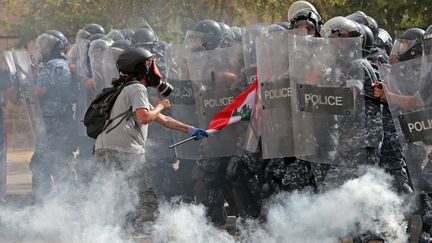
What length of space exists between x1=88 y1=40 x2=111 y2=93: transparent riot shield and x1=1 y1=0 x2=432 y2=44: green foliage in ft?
16.6

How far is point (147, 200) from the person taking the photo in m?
7.13

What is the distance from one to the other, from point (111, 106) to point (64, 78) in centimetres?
367

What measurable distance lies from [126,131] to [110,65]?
103 inches

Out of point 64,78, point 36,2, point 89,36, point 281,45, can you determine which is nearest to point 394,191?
point 281,45

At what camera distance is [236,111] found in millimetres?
7992

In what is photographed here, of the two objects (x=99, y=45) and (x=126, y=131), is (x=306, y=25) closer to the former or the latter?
(x=126, y=131)

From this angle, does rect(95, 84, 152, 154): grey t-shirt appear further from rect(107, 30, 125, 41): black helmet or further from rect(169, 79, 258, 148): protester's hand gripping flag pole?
rect(107, 30, 125, 41): black helmet

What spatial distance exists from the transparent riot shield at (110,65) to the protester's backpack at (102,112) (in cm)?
235

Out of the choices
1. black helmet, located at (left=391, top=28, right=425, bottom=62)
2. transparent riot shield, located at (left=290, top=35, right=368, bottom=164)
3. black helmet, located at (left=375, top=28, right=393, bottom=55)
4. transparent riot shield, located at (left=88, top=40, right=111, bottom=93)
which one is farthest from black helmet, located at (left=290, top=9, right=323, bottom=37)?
transparent riot shield, located at (left=88, top=40, right=111, bottom=93)

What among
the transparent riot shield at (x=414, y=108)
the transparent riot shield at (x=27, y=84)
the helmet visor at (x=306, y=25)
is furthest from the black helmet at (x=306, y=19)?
the transparent riot shield at (x=27, y=84)

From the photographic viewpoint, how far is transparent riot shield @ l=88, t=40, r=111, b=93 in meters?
9.81

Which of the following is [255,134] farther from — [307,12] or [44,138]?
[44,138]

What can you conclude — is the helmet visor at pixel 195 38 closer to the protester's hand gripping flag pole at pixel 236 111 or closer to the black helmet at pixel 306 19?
the protester's hand gripping flag pole at pixel 236 111

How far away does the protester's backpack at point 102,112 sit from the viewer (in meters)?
7.08
